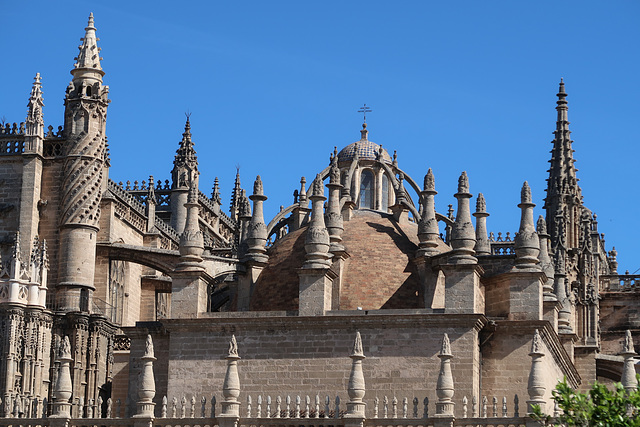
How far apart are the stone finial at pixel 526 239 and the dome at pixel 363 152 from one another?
7107mm

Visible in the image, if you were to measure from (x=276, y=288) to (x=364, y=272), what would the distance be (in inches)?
97.9

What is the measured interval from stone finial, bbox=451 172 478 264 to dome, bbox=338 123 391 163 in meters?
7.18

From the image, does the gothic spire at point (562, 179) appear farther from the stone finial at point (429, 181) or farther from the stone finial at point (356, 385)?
the stone finial at point (356, 385)

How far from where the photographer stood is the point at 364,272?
45.0 meters

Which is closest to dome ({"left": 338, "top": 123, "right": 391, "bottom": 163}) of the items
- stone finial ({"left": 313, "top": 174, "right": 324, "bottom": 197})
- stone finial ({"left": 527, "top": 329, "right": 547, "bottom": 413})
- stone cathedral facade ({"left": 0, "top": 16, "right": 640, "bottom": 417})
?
stone cathedral facade ({"left": 0, "top": 16, "right": 640, "bottom": 417})

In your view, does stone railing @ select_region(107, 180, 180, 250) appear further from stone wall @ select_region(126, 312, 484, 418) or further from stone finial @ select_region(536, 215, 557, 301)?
stone finial @ select_region(536, 215, 557, 301)

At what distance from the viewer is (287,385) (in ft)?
139

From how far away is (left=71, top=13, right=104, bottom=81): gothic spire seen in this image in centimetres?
5509

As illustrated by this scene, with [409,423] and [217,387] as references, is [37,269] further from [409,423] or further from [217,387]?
[409,423]

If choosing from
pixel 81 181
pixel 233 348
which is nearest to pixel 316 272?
pixel 233 348

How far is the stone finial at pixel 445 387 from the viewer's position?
124ft

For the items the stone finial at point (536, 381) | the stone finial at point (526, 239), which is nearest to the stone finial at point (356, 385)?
the stone finial at point (536, 381)

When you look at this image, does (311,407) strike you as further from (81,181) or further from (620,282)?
(620,282)

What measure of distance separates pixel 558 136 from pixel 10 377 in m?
27.0
